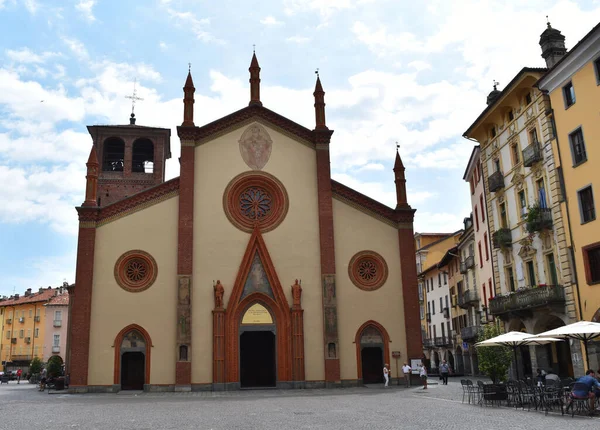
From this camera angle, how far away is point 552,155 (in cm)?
2741

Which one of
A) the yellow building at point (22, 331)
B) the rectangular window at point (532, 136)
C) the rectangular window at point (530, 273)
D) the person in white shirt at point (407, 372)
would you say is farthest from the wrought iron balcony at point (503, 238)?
the yellow building at point (22, 331)

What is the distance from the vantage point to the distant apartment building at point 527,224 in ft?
88.3

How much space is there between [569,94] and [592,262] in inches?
308

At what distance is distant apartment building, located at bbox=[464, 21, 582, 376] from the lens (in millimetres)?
26922

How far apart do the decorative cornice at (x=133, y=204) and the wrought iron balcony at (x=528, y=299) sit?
1898 cm

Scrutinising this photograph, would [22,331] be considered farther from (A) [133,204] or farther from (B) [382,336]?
(B) [382,336]

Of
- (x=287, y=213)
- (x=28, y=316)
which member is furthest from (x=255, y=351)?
(x=28, y=316)

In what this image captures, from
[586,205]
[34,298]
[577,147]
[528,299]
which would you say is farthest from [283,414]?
[34,298]

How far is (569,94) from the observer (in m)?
26.4

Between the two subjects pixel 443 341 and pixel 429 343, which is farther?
pixel 429 343

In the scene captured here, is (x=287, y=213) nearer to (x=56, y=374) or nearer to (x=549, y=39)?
(x=549, y=39)

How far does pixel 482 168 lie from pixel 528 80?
7700 mm

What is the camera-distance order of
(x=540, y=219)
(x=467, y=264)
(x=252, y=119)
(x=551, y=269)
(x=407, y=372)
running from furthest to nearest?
(x=467, y=264) < (x=252, y=119) < (x=407, y=372) < (x=551, y=269) < (x=540, y=219)

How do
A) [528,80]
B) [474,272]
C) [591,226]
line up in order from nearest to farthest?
[591,226] < [528,80] < [474,272]
